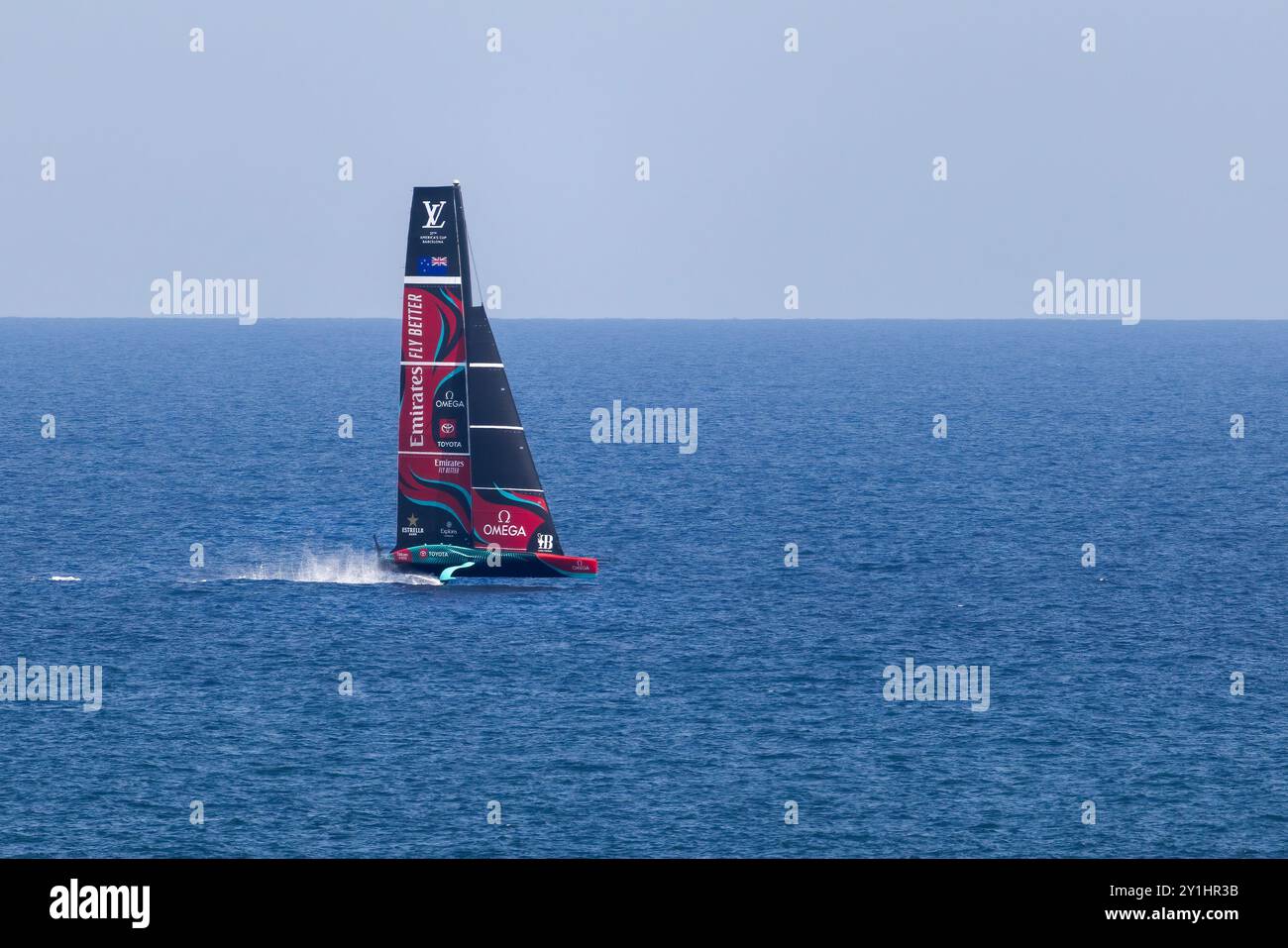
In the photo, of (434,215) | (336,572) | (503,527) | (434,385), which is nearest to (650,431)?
(336,572)

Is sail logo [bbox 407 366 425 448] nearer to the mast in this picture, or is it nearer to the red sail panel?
the red sail panel

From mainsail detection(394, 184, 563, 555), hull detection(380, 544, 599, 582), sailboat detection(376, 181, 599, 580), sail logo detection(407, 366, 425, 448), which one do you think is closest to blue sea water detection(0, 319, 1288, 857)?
hull detection(380, 544, 599, 582)

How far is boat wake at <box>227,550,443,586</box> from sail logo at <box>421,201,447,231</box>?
63.1 ft

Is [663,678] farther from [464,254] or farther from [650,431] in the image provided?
[650,431]

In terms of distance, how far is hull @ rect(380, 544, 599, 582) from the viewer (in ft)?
254

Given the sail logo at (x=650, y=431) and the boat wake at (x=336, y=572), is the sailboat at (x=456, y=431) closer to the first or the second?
the boat wake at (x=336, y=572)

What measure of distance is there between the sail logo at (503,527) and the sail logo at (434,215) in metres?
13.3

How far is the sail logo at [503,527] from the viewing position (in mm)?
75750

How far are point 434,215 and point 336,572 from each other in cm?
2354

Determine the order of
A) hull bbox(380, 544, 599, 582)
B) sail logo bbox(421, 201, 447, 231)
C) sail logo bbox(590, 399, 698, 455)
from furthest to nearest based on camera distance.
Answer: sail logo bbox(590, 399, 698, 455) → hull bbox(380, 544, 599, 582) → sail logo bbox(421, 201, 447, 231)

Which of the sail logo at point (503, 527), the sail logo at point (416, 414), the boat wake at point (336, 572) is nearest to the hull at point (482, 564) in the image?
the sail logo at point (503, 527)

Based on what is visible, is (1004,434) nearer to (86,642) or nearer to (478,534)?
(478,534)

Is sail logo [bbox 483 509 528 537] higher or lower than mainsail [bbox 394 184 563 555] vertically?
lower
